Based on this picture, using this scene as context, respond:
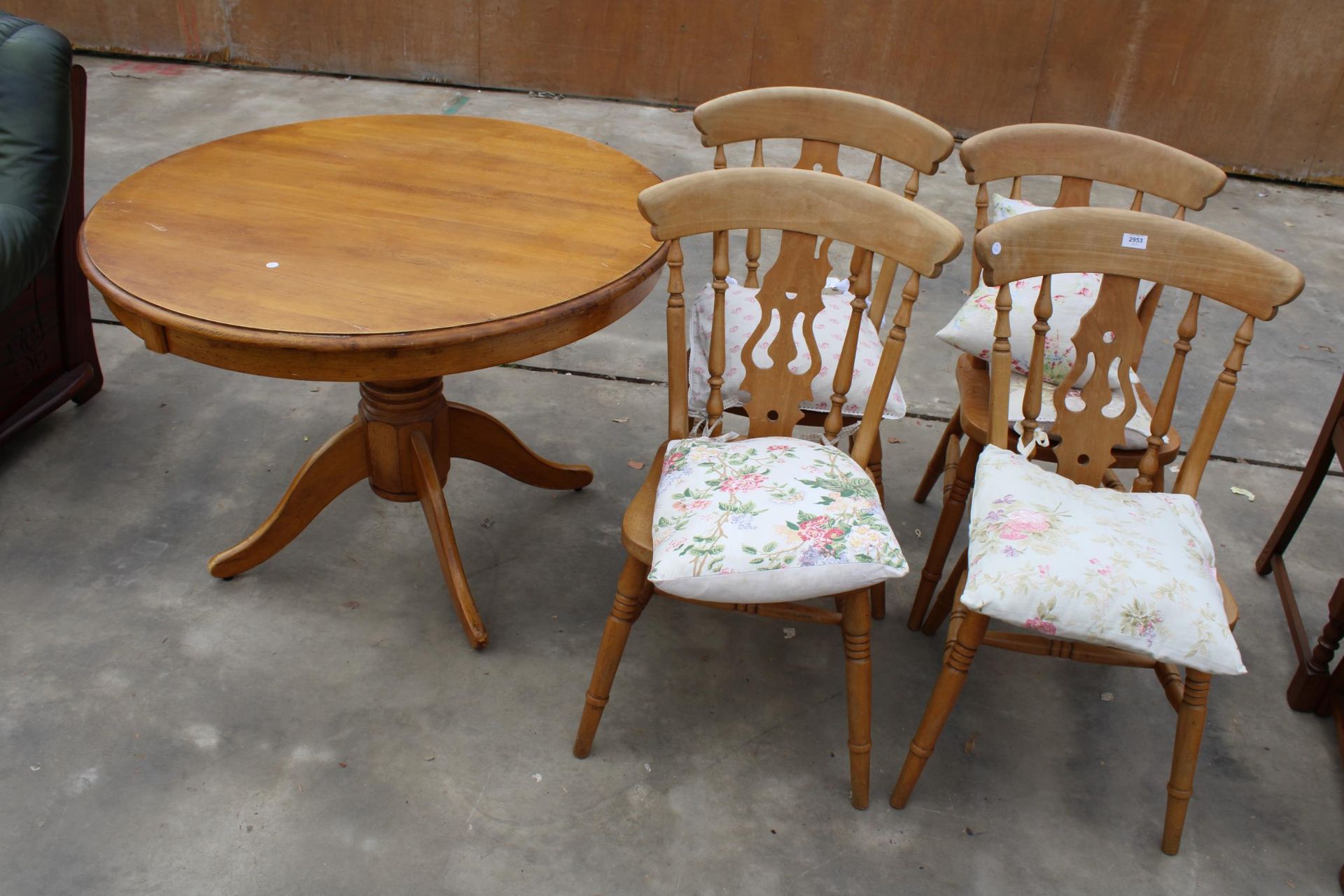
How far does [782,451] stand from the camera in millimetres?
1977

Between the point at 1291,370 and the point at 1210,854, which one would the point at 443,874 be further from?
the point at 1291,370

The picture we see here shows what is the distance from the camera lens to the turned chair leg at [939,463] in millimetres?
2527

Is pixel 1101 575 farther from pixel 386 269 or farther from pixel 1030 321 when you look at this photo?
pixel 386 269

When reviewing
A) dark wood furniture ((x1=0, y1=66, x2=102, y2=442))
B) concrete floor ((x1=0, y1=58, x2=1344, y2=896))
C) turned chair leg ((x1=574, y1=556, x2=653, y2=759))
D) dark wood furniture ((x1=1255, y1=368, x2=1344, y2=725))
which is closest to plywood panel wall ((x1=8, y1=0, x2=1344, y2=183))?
concrete floor ((x1=0, y1=58, x2=1344, y2=896))

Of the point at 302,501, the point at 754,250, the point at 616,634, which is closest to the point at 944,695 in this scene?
the point at 616,634

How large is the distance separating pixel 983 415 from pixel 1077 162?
609 millimetres

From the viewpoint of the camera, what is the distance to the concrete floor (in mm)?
1830

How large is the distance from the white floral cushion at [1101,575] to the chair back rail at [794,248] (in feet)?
1.12

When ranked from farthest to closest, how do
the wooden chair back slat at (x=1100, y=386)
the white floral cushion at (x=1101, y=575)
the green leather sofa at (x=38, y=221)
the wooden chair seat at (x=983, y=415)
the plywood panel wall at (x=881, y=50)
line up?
the plywood panel wall at (x=881, y=50) → the green leather sofa at (x=38, y=221) → the wooden chair seat at (x=983, y=415) → the wooden chair back slat at (x=1100, y=386) → the white floral cushion at (x=1101, y=575)

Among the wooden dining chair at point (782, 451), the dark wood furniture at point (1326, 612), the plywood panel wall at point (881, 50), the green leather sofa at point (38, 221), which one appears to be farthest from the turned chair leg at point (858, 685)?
the plywood panel wall at point (881, 50)

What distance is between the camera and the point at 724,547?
1.72m

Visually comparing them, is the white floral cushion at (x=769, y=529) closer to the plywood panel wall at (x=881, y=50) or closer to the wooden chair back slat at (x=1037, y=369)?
the wooden chair back slat at (x=1037, y=369)

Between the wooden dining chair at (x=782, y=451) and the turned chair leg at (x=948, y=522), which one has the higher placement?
the wooden dining chair at (x=782, y=451)

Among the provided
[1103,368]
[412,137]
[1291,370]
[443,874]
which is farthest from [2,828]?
[1291,370]
